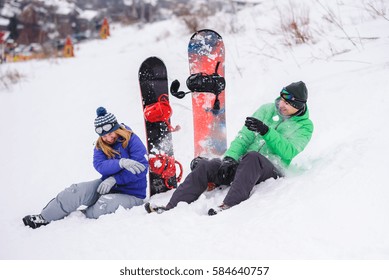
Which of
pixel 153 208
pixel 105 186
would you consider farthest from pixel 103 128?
pixel 153 208

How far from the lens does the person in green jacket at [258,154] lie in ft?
8.17

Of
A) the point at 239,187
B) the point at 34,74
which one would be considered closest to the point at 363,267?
the point at 239,187

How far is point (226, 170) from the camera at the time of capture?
278cm

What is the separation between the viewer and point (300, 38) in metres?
5.63

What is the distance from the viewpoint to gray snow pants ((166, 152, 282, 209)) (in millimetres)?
2453

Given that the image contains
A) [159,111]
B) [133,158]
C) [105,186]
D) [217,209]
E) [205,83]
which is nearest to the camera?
[217,209]

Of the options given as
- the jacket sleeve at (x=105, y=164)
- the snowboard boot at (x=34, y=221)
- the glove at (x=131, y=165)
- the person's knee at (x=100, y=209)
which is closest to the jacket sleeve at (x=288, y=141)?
the glove at (x=131, y=165)

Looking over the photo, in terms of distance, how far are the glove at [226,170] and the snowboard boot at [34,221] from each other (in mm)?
1285

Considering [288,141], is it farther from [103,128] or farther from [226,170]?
[103,128]

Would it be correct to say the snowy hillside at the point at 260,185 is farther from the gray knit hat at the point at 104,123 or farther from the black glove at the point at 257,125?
the gray knit hat at the point at 104,123

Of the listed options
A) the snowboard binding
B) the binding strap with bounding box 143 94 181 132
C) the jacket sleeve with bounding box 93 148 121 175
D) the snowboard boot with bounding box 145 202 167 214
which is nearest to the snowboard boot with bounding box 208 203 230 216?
the snowboard boot with bounding box 145 202 167 214

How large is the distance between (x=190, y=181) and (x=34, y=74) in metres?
7.94

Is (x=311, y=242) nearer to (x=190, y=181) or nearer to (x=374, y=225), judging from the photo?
(x=374, y=225)

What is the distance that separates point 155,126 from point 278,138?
3.85 feet
